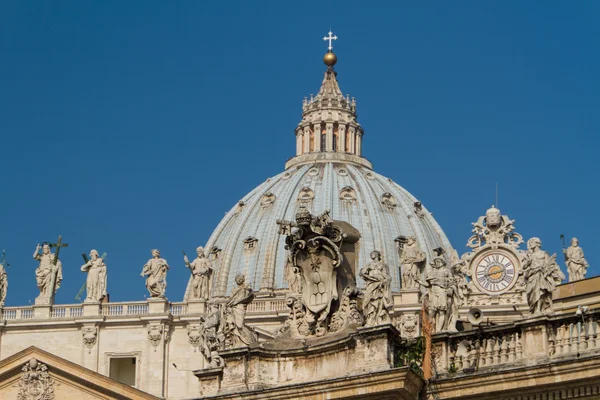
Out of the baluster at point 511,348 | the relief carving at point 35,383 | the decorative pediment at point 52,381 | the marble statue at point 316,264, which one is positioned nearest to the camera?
the baluster at point 511,348

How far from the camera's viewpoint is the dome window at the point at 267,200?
620ft

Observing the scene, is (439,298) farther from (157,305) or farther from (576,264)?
(157,305)

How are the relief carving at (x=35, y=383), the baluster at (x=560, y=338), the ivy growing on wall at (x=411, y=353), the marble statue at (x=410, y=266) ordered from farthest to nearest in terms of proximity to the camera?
the marble statue at (x=410, y=266), the relief carving at (x=35, y=383), the ivy growing on wall at (x=411, y=353), the baluster at (x=560, y=338)

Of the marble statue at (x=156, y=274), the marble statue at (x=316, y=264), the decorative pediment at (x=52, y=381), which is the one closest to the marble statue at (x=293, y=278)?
the marble statue at (x=316, y=264)

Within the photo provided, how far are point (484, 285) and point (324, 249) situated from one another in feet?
221

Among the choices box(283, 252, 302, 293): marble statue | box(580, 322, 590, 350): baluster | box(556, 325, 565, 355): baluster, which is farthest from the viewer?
box(283, 252, 302, 293): marble statue

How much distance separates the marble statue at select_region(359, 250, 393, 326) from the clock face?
68.3 meters

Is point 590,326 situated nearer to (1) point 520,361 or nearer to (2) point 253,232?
(1) point 520,361

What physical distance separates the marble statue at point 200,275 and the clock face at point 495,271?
14.7 metres

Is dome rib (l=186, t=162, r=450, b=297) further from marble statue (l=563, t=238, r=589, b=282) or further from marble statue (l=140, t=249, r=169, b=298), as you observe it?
marble statue (l=563, t=238, r=589, b=282)

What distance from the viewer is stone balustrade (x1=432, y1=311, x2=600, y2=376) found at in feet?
126

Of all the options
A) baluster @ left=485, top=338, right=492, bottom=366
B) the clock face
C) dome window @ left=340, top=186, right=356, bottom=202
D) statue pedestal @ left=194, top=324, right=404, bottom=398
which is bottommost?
baluster @ left=485, top=338, right=492, bottom=366

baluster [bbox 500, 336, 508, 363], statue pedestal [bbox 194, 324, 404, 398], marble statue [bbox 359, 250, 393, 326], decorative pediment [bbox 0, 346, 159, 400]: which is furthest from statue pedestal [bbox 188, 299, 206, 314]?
baluster [bbox 500, 336, 508, 363]

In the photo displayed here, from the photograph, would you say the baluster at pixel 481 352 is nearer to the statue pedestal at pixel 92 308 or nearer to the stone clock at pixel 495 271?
the stone clock at pixel 495 271
